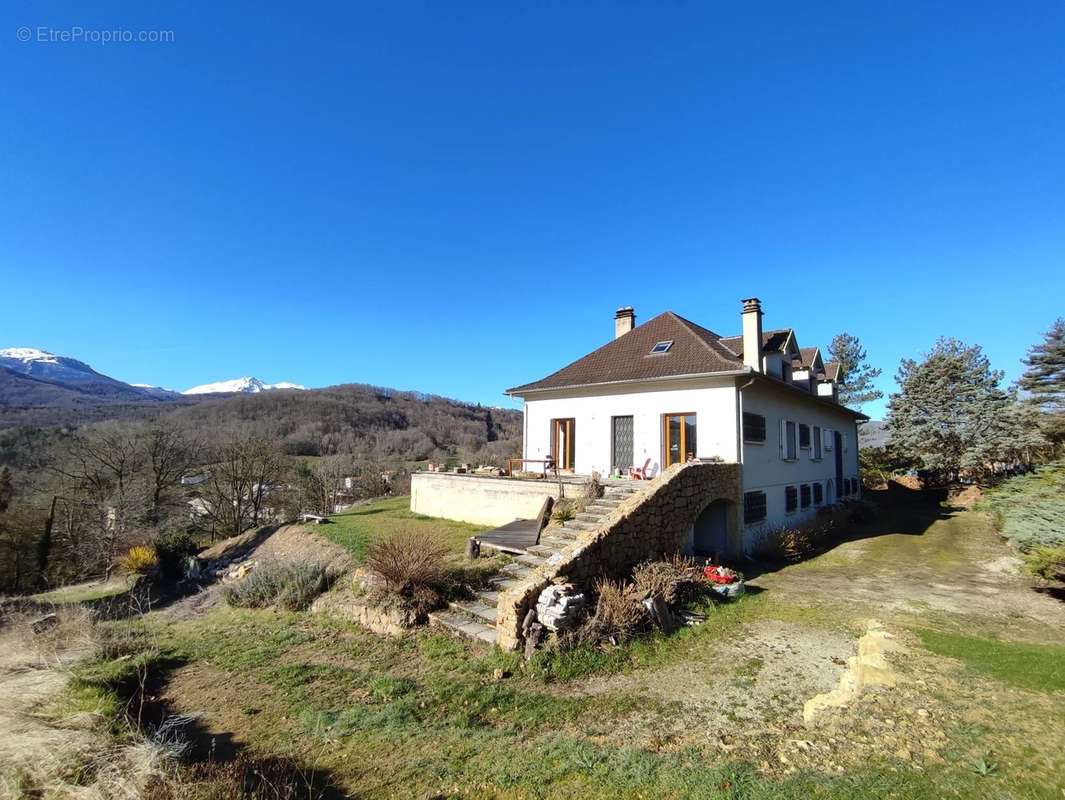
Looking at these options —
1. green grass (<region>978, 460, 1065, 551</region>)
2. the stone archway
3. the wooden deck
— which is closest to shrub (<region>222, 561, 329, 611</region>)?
the wooden deck

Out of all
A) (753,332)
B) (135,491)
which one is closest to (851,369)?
(753,332)

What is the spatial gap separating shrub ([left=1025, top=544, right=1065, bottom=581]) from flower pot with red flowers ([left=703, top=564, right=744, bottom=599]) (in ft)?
18.4

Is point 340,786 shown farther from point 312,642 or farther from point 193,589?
point 193,589

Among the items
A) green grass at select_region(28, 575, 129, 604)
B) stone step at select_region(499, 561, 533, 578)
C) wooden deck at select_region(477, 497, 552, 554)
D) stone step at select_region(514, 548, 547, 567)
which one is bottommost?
green grass at select_region(28, 575, 129, 604)

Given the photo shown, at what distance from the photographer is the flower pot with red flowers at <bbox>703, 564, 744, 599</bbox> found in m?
9.20

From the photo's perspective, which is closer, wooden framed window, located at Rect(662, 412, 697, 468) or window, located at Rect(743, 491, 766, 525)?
window, located at Rect(743, 491, 766, 525)

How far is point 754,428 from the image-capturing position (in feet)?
44.8

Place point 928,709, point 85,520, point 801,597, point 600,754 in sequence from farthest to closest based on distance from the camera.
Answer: point 85,520, point 801,597, point 928,709, point 600,754

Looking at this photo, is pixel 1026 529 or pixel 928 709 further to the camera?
pixel 1026 529

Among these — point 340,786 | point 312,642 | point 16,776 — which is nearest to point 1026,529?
point 340,786

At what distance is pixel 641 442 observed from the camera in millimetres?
14211

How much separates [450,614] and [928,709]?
21.0ft

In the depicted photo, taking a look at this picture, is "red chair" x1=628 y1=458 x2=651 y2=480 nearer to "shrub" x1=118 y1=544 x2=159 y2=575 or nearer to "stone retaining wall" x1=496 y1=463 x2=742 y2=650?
"stone retaining wall" x1=496 y1=463 x2=742 y2=650

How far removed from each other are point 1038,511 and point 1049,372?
29431 mm
